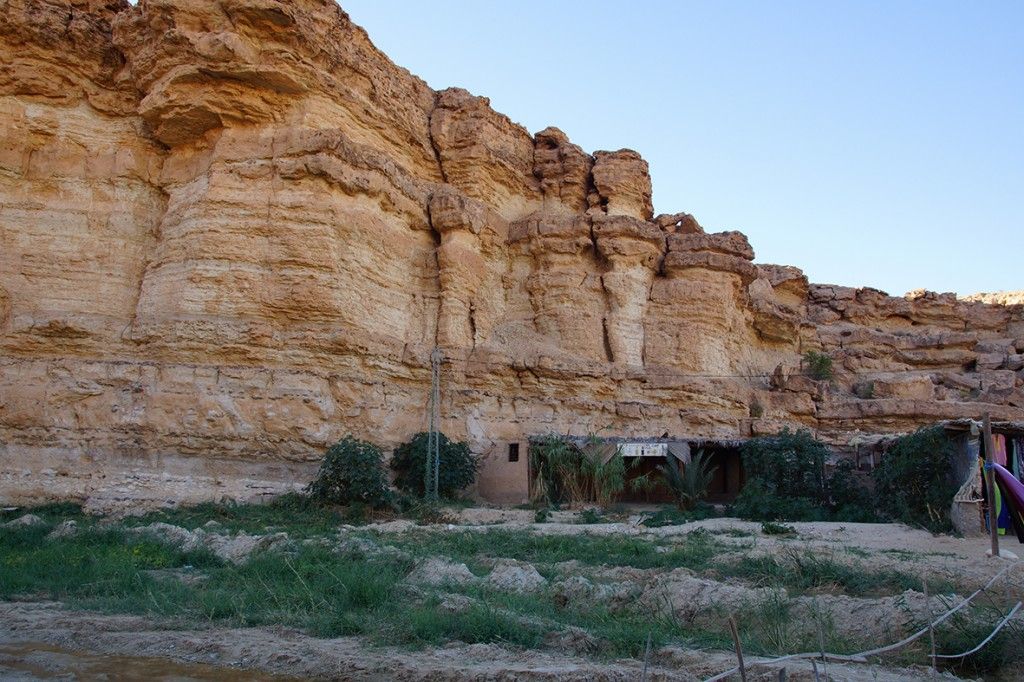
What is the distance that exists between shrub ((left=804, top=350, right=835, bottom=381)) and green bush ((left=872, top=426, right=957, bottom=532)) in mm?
13858

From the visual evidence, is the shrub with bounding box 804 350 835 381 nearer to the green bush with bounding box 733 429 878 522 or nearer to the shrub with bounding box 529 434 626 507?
the green bush with bounding box 733 429 878 522

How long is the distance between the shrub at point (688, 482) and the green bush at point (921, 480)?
14.2ft

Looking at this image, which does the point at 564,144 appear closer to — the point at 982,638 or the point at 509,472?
the point at 509,472

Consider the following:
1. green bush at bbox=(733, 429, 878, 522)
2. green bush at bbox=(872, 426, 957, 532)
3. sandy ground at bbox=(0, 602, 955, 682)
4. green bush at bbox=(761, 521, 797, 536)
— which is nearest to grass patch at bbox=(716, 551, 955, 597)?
sandy ground at bbox=(0, 602, 955, 682)

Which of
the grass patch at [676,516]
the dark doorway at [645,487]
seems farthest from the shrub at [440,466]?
the grass patch at [676,516]

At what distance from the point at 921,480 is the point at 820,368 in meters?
14.8

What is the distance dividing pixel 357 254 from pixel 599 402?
8.06 m

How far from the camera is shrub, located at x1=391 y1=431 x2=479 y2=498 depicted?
62.7ft

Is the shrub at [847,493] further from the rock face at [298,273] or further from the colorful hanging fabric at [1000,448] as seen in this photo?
the rock face at [298,273]

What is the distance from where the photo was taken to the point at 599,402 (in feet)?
76.4

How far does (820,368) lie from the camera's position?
29.3 m

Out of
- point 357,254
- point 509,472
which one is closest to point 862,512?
point 509,472

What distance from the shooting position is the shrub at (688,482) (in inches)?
747

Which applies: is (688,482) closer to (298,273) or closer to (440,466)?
(440,466)
